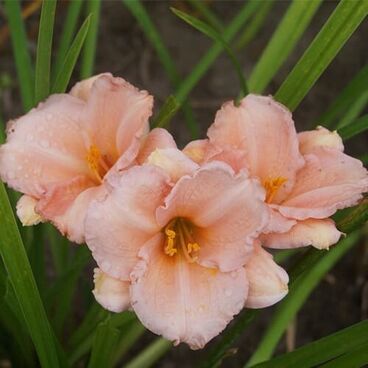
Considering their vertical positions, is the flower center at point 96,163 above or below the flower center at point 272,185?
below

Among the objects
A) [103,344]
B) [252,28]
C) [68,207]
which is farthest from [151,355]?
[252,28]

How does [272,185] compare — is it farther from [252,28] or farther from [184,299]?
[252,28]

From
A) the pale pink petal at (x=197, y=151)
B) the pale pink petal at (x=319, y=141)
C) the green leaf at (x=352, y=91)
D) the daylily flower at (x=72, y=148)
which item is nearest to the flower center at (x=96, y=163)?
the daylily flower at (x=72, y=148)

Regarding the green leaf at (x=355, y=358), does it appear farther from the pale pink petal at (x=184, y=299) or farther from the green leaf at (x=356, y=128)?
the green leaf at (x=356, y=128)

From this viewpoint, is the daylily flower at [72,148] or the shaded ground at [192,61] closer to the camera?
the daylily flower at [72,148]

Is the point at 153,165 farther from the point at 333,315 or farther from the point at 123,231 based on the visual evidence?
the point at 333,315

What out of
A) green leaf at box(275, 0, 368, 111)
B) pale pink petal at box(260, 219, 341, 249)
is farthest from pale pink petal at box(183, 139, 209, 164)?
green leaf at box(275, 0, 368, 111)
